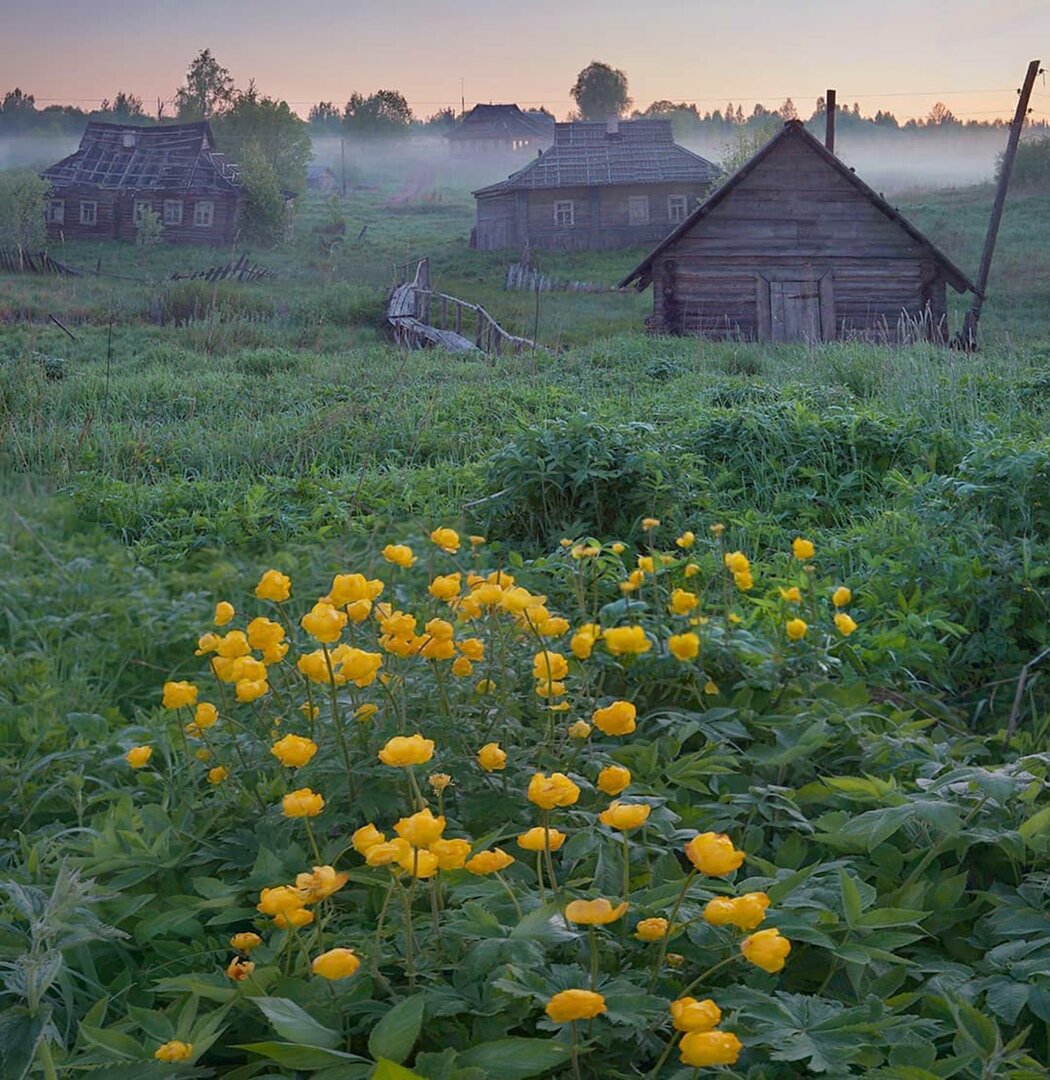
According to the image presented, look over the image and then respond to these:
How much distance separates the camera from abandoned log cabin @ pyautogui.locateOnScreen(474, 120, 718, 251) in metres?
34.2

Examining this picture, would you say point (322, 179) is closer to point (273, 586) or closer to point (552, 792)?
point (273, 586)

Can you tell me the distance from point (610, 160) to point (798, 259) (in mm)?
20866

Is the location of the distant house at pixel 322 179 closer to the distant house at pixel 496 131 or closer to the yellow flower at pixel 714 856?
the distant house at pixel 496 131

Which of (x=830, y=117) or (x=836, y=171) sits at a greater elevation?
(x=830, y=117)

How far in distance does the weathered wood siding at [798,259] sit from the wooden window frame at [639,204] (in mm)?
18975

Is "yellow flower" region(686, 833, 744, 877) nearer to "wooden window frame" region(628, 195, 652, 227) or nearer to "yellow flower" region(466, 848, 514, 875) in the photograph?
"yellow flower" region(466, 848, 514, 875)

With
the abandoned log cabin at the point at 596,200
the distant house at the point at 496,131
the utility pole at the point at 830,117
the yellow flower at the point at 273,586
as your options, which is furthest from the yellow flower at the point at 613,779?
the distant house at the point at 496,131

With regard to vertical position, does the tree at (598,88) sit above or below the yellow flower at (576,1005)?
above

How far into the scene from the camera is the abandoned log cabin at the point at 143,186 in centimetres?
3266

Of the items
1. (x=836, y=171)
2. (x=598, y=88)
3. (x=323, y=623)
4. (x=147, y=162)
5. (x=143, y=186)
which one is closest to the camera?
(x=323, y=623)

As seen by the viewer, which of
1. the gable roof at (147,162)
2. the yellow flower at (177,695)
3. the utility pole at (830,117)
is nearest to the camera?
the yellow flower at (177,695)

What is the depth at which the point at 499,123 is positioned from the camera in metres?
56.2

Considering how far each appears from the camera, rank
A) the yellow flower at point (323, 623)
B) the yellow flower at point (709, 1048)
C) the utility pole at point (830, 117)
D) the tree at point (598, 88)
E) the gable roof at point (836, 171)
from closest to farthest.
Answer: the yellow flower at point (709, 1048) < the yellow flower at point (323, 623) < the gable roof at point (836, 171) < the utility pole at point (830, 117) < the tree at point (598, 88)

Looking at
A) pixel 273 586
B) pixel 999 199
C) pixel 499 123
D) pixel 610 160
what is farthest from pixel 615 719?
pixel 499 123
